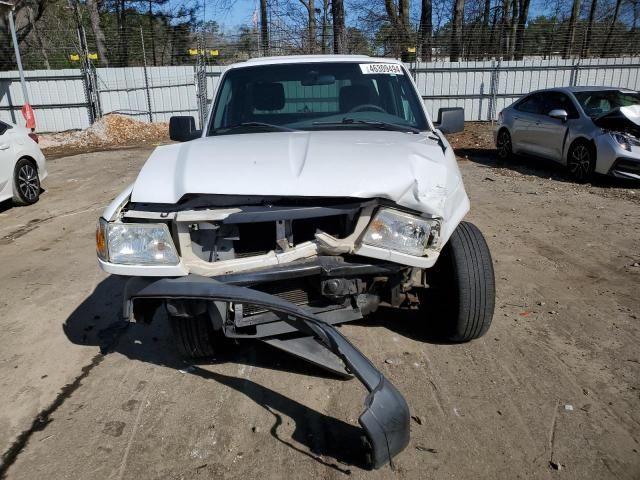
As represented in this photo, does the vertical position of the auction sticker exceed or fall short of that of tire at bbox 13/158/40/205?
it exceeds it

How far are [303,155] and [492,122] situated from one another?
16120 millimetres

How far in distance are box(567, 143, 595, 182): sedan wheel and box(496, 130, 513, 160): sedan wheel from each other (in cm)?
206

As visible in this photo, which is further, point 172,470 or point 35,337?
point 35,337

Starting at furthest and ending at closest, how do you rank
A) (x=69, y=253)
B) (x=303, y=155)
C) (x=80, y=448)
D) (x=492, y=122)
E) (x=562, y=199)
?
(x=492, y=122), (x=562, y=199), (x=69, y=253), (x=303, y=155), (x=80, y=448)

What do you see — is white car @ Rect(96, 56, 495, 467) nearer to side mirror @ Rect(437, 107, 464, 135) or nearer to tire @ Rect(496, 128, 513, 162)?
side mirror @ Rect(437, 107, 464, 135)

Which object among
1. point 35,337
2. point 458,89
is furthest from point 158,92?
point 35,337

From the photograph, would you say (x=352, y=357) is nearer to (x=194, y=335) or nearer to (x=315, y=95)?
(x=194, y=335)

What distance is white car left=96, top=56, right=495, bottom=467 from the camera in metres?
2.49

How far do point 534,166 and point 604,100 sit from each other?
1783mm

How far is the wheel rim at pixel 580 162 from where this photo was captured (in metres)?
8.46

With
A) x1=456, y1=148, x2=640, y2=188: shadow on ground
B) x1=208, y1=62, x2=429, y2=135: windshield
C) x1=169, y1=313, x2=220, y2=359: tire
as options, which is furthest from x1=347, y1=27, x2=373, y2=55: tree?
x1=169, y1=313, x2=220, y2=359: tire

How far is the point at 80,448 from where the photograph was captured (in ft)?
8.45

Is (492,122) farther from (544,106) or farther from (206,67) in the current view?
(206,67)

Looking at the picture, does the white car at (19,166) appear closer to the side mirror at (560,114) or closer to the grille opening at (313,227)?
the grille opening at (313,227)
